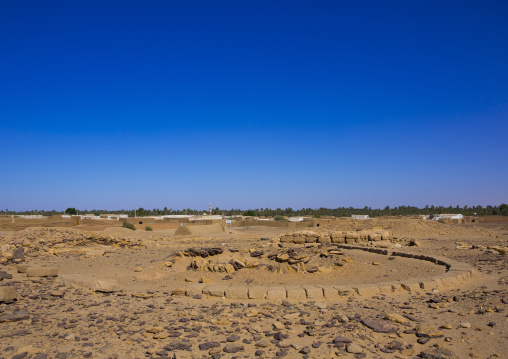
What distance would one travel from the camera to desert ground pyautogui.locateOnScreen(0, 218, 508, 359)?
463 centimetres

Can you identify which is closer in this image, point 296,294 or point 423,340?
point 423,340

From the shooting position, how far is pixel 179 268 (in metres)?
10.1

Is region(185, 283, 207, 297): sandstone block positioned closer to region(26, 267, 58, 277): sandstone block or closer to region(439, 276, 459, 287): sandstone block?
region(26, 267, 58, 277): sandstone block

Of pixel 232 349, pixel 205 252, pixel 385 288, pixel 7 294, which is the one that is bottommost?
pixel 232 349

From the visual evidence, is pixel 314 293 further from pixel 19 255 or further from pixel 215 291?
pixel 19 255

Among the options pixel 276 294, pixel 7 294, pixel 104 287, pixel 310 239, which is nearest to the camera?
pixel 7 294

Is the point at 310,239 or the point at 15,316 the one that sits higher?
the point at 310,239

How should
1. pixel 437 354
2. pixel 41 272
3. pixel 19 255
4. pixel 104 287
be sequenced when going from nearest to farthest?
pixel 437 354
pixel 104 287
pixel 41 272
pixel 19 255

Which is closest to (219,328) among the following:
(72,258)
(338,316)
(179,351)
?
(179,351)

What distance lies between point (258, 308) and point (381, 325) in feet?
7.08

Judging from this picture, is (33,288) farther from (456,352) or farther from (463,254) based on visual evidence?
(463,254)

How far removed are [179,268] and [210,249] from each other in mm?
1140

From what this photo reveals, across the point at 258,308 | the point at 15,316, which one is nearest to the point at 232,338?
the point at 258,308

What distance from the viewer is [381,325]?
531cm
